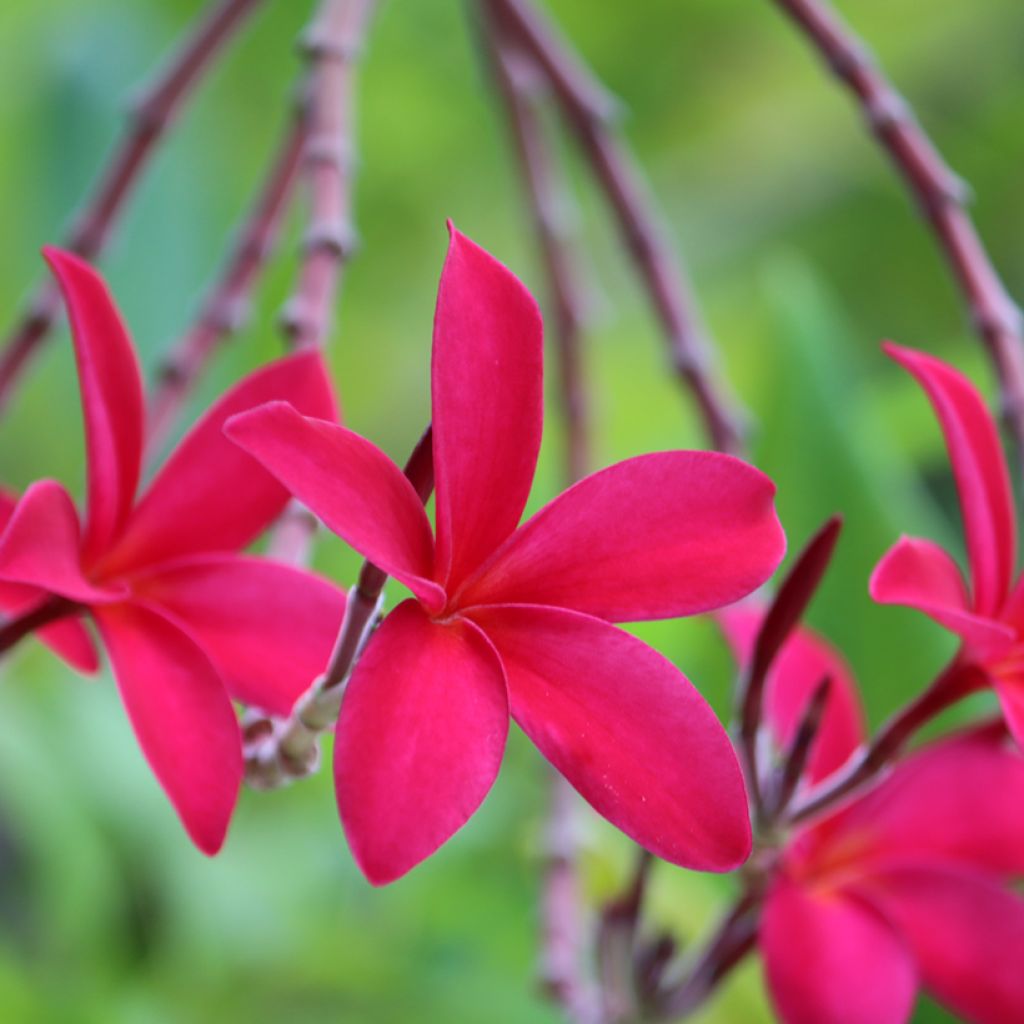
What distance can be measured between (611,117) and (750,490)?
1.19 feet

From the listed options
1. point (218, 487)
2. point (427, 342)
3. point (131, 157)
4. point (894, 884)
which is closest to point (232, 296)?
point (131, 157)

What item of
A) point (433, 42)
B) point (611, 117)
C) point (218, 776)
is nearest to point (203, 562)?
point (218, 776)

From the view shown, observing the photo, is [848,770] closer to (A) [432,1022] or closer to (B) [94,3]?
(A) [432,1022]

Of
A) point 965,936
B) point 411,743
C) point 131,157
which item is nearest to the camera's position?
point 411,743

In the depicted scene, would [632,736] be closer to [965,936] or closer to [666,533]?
[666,533]

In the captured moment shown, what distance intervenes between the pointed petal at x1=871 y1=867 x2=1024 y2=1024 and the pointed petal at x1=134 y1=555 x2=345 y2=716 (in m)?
0.16

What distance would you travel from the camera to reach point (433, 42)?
4.13ft

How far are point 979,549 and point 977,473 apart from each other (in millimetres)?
16

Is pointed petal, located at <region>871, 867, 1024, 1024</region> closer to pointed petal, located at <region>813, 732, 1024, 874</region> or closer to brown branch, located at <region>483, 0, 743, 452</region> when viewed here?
pointed petal, located at <region>813, 732, 1024, 874</region>

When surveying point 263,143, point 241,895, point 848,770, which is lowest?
point 241,895

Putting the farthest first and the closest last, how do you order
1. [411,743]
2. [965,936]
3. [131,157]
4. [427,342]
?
[427,342] → [131,157] → [965,936] → [411,743]

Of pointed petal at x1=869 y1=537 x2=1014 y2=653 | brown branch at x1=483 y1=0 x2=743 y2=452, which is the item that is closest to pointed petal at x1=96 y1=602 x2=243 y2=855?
pointed petal at x1=869 y1=537 x2=1014 y2=653

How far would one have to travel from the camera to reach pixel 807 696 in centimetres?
37

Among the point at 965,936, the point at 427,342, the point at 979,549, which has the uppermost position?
the point at 979,549
